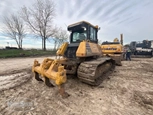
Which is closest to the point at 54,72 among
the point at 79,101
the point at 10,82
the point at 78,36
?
the point at 79,101

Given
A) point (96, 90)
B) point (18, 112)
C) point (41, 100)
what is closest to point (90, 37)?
point (96, 90)

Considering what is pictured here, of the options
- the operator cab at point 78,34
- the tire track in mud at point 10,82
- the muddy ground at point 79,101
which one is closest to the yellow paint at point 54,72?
the muddy ground at point 79,101

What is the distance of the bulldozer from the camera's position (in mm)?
3089

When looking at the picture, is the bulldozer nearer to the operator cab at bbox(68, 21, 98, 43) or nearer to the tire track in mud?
the operator cab at bbox(68, 21, 98, 43)

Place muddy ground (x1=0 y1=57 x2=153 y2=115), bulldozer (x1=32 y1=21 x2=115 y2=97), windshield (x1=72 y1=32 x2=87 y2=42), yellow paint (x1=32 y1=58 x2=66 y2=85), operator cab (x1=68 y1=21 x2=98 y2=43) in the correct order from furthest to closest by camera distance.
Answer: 1. windshield (x1=72 y1=32 x2=87 y2=42)
2. operator cab (x1=68 y1=21 x2=98 y2=43)
3. bulldozer (x1=32 y1=21 x2=115 y2=97)
4. yellow paint (x1=32 y1=58 x2=66 y2=85)
5. muddy ground (x1=0 y1=57 x2=153 y2=115)

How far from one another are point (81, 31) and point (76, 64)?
1668 mm

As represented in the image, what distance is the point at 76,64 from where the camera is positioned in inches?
161

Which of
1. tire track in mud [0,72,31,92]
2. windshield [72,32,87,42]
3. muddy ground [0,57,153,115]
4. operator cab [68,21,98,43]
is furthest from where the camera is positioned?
windshield [72,32,87,42]

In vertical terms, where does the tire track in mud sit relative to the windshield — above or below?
below

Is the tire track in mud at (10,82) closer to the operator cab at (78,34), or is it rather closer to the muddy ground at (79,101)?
the muddy ground at (79,101)

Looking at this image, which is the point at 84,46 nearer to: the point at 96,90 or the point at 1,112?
the point at 96,90

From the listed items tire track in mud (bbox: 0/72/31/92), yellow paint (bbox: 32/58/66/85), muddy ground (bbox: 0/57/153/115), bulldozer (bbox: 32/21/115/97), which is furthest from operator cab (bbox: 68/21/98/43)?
tire track in mud (bbox: 0/72/31/92)

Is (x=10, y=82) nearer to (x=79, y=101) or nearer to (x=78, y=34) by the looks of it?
(x=79, y=101)

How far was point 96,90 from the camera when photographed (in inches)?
142
